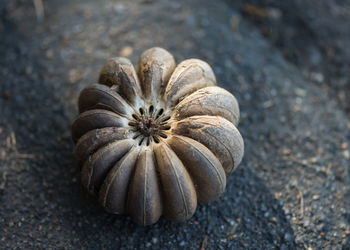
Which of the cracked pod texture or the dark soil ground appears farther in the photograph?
the dark soil ground

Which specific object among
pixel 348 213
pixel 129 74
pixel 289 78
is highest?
pixel 289 78

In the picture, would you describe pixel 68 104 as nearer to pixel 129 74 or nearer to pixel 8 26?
pixel 129 74

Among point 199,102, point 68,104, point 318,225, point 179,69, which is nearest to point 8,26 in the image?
point 68,104

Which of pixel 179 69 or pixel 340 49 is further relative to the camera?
pixel 340 49

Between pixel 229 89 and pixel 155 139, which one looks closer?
pixel 155 139

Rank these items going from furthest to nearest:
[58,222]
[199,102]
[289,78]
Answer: [289,78], [58,222], [199,102]
